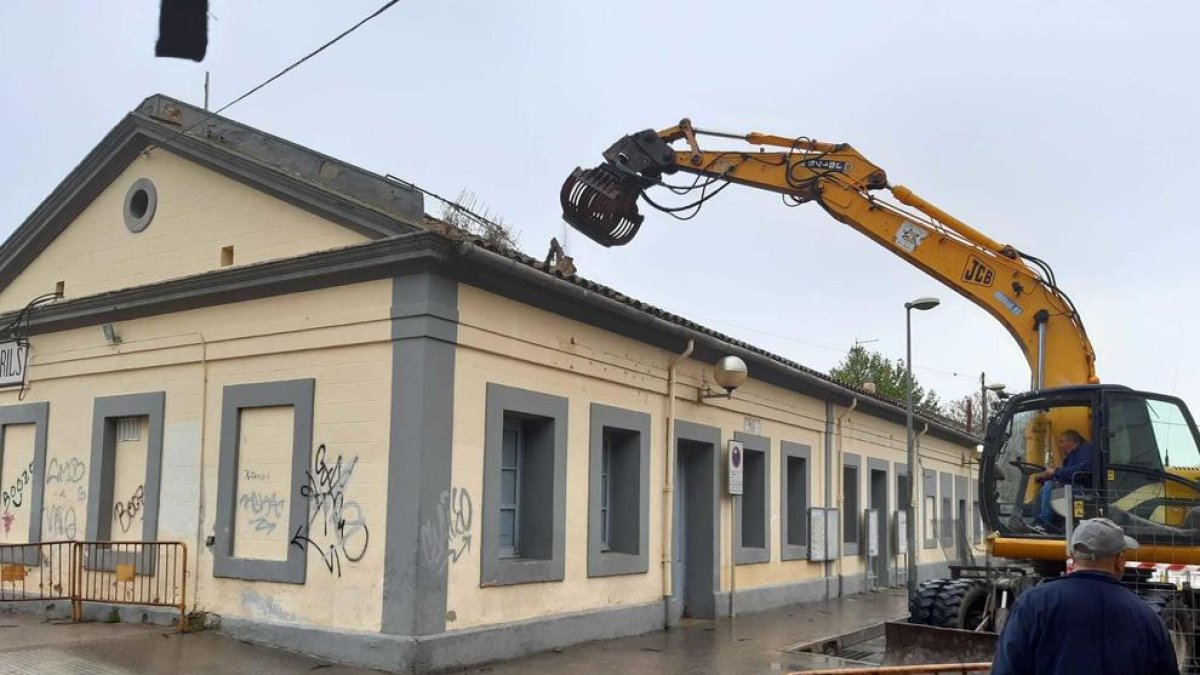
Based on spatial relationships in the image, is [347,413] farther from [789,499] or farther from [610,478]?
[789,499]

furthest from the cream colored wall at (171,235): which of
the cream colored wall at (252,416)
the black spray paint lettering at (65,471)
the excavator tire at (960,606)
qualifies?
the excavator tire at (960,606)

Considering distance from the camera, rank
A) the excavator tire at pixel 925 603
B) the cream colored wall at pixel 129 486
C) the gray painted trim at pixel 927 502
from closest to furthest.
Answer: the excavator tire at pixel 925 603 → the cream colored wall at pixel 129 486 → the gray painted trim at pixel 927 502

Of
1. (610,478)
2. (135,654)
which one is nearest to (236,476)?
(135,654)

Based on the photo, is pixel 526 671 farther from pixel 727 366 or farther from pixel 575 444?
pixel 727 366

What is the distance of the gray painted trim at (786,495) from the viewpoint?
1658 cm

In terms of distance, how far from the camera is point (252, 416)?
11.0 metres

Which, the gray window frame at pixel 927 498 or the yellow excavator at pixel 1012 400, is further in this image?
the gray window frame at pixel 927 498

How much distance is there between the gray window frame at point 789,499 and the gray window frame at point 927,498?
8.04 m

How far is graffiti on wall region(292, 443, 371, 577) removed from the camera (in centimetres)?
977

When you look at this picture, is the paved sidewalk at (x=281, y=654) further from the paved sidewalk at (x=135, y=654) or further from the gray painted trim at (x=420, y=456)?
the gray painted trim at (x=420, y=456)

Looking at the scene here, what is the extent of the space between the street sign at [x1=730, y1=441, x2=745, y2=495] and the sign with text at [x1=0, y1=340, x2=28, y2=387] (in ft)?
31.0

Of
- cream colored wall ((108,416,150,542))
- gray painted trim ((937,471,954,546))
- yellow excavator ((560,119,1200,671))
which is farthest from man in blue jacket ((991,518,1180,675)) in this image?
gray painted trim ((937,471,954,546))

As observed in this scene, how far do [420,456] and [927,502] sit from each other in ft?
61.1

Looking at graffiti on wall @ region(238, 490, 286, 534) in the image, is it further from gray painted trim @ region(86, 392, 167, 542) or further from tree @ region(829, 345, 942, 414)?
tree @ region(829, 345, 942, 414)
